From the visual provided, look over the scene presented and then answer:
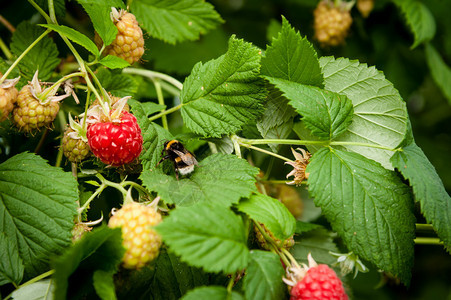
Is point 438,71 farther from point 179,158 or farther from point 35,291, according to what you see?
point 35,291

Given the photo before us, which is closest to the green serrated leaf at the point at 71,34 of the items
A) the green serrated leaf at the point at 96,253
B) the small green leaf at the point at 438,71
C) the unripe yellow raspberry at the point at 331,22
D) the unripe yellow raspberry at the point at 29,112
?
the unripe yellow raspberry at the point at 29,112

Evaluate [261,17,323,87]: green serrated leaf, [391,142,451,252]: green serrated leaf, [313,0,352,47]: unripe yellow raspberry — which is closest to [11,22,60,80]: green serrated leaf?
[261,17,323,87]: green serrated leaf

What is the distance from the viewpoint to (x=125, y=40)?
0.98 m

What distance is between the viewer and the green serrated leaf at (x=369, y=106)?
104cm

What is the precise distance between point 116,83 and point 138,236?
46cm

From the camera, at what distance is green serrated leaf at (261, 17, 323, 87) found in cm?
97

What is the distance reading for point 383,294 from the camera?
2.14 metres

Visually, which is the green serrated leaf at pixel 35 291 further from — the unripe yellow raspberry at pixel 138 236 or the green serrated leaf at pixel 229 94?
the green serrated leaf at pixel 229 94

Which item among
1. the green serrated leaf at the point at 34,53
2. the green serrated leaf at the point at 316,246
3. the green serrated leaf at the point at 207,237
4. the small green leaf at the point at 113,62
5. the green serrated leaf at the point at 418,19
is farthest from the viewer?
the green serrated leaf at the point at 418,19

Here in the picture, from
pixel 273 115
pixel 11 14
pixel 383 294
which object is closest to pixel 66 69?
pixel 11 14

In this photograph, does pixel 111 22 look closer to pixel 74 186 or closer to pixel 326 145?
pixel 74 186

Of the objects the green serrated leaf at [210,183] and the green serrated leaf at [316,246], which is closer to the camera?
the green serrated leaf at [210,183]

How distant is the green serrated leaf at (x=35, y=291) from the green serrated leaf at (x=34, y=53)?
472mm

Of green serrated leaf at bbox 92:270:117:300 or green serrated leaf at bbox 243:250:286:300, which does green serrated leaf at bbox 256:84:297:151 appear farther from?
green serrated leaf at bbox 92:270:117:300
